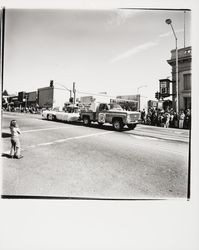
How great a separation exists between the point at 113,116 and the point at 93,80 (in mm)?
2372

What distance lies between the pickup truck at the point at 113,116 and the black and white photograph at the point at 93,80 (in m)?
1.59

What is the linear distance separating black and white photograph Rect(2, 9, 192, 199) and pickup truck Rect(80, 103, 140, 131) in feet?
5.20

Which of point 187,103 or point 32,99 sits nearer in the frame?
point 187,103

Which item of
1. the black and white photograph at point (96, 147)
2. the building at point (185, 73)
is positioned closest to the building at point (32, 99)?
the black and white photograph at point (96, 147)

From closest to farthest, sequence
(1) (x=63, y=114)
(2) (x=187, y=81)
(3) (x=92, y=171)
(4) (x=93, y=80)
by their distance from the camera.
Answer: (3) (x=92, y=171), (2) (x=187, y=81), (4) (x=93, y=80), (1) (x=63, y=114)

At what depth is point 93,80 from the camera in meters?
3.27

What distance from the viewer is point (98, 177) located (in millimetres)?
2781

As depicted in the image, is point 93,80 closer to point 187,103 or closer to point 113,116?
point 187,103

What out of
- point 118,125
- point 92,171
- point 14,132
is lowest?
point 92,171

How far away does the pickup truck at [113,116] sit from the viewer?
5.04 meters

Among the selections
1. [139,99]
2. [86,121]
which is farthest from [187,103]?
[86,121]

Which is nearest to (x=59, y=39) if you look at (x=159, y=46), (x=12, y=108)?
(x=12, y=108)

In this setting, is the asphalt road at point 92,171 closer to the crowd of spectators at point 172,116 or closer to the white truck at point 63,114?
the crowd of spectators at point 172,116
